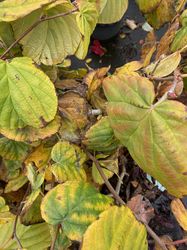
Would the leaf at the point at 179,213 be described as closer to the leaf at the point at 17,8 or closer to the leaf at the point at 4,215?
the leaf at the point at 4,215

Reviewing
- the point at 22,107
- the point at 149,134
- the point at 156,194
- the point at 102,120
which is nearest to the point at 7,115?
the point at 22,107

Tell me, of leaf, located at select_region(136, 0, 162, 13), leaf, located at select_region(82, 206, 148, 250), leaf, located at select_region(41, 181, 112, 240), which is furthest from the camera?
leaf, located at select_region(136, 0, 162, 13)

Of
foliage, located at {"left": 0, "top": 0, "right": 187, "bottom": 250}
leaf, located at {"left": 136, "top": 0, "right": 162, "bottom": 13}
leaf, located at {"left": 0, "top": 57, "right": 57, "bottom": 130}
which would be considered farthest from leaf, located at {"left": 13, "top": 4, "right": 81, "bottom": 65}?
leaf, located at {"left": 136, "top": 0, "right": 162, "bottom": 13}

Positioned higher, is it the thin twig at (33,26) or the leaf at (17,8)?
the leaf at (17,8)

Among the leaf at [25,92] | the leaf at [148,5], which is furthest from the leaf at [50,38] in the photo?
the leaf at [148,5]

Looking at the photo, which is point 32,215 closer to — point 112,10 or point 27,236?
point 27,236

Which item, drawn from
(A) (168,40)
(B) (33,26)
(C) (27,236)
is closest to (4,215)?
(C) (27,236)

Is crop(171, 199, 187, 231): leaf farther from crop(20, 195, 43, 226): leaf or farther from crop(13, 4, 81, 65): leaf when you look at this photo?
crop(13, 4, 81, 65): leaf
